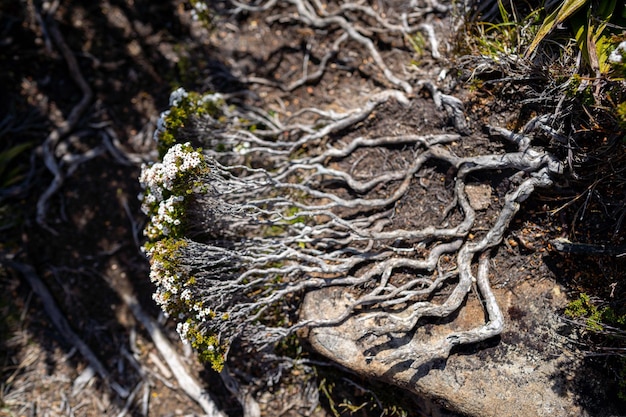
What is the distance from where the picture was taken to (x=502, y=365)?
325 centimetres

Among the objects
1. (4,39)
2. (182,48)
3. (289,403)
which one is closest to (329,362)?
(289,403)

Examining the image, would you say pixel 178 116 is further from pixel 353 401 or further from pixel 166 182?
pixel 353 401

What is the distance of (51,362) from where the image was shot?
4.76m

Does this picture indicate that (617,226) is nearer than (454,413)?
Yes

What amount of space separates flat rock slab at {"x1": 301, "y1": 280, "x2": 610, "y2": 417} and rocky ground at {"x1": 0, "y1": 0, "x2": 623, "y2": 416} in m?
0.60

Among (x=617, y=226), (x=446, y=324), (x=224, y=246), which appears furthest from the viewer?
(x=224, y=246)

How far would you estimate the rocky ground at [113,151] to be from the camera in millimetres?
4387

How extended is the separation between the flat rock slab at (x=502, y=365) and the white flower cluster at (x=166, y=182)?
160cm

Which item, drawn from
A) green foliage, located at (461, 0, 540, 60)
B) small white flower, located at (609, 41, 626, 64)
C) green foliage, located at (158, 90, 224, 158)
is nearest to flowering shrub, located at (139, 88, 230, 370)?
green foliage, located at (158, 90, 224, 158)

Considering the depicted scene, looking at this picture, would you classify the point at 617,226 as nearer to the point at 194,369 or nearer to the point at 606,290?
the point at 606,290

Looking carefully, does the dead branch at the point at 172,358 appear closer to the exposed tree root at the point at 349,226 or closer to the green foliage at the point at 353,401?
the exposed tree root at the point at 349,226

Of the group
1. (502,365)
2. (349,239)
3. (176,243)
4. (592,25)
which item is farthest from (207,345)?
(592,25)

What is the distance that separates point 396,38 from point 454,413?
126 inches

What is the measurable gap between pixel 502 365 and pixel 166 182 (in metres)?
2.56
